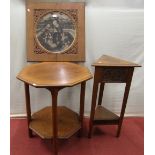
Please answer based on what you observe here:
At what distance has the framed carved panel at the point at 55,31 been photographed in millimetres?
1938

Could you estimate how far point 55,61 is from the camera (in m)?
1.97

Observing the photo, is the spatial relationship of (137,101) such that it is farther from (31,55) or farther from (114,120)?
(31,55)

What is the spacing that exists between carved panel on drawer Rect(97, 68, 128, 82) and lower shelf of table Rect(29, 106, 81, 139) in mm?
410

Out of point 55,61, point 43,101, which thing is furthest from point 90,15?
point 43,101

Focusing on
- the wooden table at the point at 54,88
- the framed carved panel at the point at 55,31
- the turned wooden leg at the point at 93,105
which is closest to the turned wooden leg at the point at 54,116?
the wooden table at the point at 54,88

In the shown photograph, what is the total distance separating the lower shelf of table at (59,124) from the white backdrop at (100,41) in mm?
216

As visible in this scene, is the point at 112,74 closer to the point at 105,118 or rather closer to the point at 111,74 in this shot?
the point at 111,74

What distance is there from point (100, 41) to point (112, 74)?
47 cm

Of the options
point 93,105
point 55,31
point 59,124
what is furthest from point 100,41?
point 59,124

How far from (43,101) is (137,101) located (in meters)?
0.87

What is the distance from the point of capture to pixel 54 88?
141 centimetres

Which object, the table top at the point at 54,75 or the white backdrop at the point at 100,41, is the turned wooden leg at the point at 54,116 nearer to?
the table top at the point at 54,75
